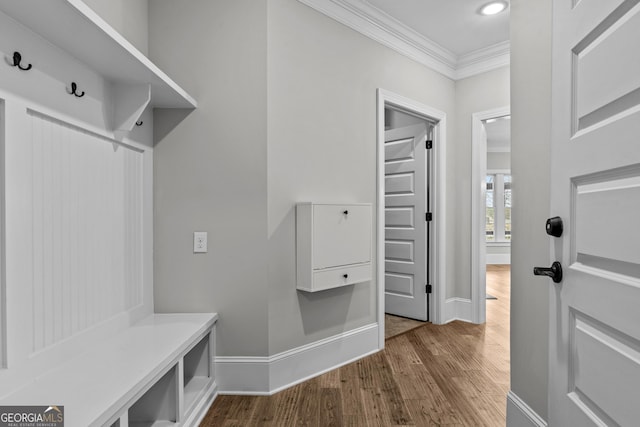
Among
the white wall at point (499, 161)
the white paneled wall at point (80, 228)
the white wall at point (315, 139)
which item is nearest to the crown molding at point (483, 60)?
the white wall at point (315, 139)

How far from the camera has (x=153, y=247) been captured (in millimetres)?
2133

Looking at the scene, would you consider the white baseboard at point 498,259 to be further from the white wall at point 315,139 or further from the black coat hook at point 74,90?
the black coat hook at point 74,90

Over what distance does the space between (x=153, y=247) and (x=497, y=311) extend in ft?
12.0

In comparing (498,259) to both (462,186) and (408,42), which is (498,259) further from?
(408,42)

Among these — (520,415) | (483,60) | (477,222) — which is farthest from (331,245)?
(483,60)

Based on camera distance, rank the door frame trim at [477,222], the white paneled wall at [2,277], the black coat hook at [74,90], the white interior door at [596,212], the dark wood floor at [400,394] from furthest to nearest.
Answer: the door frame trim at [477,222]
the dark wood floor at [400,394]
the black coat hook at [74,90]
the white paneled wall at [2,277]
the white interior door at [596,212]

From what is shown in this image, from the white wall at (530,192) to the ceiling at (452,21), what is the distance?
1.19 meters

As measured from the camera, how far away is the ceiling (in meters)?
2.71

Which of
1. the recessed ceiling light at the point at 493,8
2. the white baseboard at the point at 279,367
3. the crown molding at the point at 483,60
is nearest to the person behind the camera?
the white baseboard at the point at 279,367

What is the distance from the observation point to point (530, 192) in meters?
1.57

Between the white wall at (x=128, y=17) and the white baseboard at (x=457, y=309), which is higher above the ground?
the white wall at (x=128, y=17)
